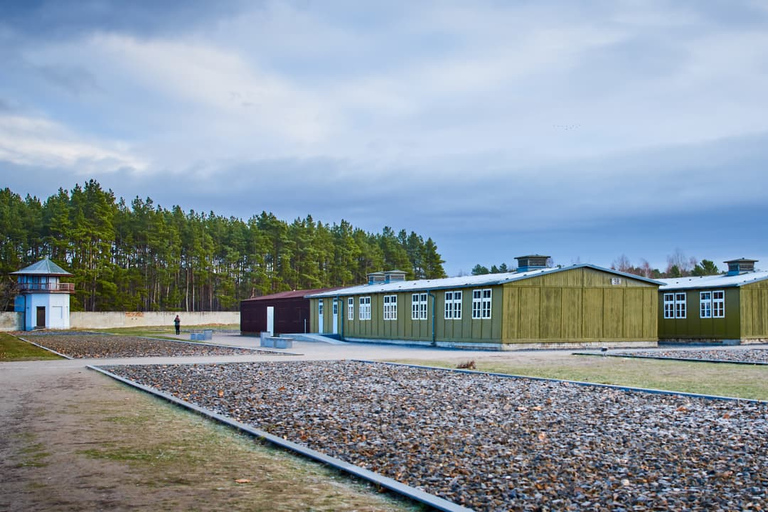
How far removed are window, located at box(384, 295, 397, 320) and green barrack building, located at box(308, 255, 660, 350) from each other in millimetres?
862

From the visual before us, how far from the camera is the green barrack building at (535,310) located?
3212 centimetres

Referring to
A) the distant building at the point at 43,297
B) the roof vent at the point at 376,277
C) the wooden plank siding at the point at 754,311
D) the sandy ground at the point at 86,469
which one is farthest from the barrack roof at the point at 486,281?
the distant building at the point at 43,297

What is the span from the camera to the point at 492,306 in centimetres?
3228

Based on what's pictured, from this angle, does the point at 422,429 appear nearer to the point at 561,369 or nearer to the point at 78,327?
the point at 561,369

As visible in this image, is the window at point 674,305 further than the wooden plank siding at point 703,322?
Yes

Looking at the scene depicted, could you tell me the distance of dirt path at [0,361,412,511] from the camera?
243 inches

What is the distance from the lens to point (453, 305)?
35.0 meters

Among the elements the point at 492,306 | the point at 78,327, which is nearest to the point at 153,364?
the point at 492,306

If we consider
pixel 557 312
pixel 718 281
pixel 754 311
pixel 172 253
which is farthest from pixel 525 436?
pixel 172 253

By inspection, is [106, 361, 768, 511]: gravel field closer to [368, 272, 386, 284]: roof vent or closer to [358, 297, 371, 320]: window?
[358, 297, 371, 320]: window

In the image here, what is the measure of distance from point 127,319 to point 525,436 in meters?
67.0

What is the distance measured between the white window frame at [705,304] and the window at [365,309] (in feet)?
56.8

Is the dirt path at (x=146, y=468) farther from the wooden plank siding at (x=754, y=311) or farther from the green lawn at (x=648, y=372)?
the wooden plank siding at (x=754, y=311)

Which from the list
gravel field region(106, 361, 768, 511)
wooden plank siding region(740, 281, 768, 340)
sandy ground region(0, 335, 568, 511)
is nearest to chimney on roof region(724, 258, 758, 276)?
wooden plank siding region(740, 281, 768, 340)
